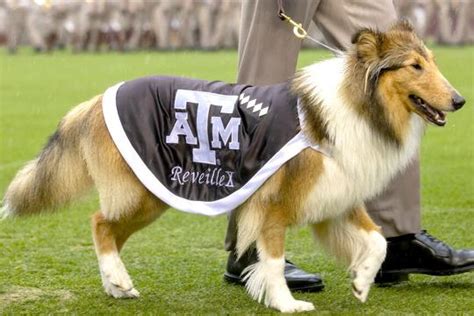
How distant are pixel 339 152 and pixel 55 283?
69.2 inches

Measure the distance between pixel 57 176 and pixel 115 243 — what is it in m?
0.45

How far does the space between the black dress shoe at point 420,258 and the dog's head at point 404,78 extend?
42.2 inches

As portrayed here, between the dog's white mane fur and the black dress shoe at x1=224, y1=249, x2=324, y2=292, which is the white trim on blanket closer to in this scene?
the dog's white mane fur

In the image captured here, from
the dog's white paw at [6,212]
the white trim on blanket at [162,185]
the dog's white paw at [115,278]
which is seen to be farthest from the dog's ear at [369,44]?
the dog's white paw at [6,212]

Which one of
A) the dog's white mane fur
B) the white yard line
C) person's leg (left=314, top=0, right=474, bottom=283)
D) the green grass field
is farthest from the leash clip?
the white yard line

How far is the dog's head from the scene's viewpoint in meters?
5.03

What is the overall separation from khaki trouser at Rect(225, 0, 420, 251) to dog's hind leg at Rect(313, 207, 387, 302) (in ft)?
1.58

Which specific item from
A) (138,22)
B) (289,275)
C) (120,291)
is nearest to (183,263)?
(289,275)

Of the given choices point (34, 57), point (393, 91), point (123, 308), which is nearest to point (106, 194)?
point (123, 308)

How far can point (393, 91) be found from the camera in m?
5.08

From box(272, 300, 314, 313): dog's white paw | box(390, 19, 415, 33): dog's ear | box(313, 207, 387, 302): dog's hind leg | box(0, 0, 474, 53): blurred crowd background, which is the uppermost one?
box(390, 19, 415, 33): dog's ear

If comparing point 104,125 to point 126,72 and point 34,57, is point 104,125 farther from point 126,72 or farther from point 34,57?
point 34,57

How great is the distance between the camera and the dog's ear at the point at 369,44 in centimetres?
511

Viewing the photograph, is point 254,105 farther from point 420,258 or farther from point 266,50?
point 420,258
